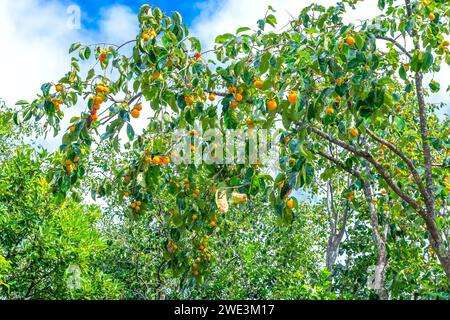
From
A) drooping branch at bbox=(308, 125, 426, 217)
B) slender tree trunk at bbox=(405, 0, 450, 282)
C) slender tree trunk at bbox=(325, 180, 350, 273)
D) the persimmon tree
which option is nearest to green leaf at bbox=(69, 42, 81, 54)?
the persimmon tree

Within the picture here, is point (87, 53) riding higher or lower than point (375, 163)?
higher

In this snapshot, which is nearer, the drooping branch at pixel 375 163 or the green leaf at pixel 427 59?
the green leaf at pixel 427 59

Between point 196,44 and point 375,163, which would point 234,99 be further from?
point 375,163

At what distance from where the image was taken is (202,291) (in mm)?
8727

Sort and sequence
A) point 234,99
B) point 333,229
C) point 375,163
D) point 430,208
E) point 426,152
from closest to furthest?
point 234,99
point 375,163
point 430,208
point 426,152
point 333,229

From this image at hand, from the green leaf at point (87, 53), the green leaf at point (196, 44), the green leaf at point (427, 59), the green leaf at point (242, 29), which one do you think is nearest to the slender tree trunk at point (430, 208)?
the green leaf at point (427, 59)

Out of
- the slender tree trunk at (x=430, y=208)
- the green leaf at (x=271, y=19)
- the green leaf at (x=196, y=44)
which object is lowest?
the slender tree trunk at (x=430, y=208)

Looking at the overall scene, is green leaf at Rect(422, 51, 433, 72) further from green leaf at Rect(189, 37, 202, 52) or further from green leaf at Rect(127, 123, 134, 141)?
green leaf at Rect(127, 123, 134, 141)

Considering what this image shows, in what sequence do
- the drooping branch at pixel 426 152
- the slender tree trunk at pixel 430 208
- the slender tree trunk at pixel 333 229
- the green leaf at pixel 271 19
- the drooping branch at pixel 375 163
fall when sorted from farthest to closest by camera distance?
the slender tree trunk at pixel 333 229 → the drooping branch at pixel 426 152 → the slender tree trunk at pixel 430 208 → the drooping branch at pixel 375 163 → the green leaf at pixel 271 19

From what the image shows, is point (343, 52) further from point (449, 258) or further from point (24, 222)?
point (24, 222)

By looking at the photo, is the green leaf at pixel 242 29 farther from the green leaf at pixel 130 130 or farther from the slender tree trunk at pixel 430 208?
the slender tree trunk at pixel 430 208

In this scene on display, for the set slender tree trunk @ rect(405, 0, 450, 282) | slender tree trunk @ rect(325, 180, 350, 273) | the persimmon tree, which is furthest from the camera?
slender tree trunk @ rect(325, 180, 350, 273)

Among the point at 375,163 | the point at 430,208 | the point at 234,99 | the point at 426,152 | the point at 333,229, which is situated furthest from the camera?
the point at 333,229

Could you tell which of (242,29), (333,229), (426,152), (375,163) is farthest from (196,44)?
(333,229)
